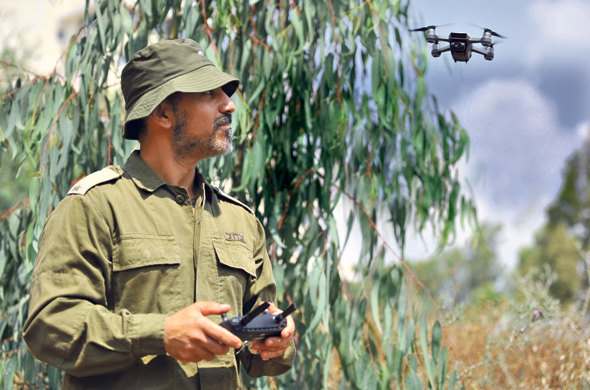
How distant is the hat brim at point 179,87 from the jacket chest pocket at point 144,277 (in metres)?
0.38

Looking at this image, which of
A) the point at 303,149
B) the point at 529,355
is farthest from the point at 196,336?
the point at 529,355

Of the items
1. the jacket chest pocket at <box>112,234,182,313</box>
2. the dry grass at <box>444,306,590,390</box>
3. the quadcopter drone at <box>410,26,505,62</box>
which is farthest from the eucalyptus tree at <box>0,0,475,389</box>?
the jacket chest pocket at <box>112,234,182,313</box>

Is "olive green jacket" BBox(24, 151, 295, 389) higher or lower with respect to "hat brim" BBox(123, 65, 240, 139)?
lower

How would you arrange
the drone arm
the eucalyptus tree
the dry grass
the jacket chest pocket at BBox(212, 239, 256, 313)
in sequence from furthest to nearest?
the dry grass, the eucalyptus tree, the drone arm, the jacket chest pocket at BBox(212, 239, 256, 313)

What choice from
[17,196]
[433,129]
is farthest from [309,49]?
[17,196]

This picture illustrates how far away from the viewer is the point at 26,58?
16.0m

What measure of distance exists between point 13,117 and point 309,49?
1.52 metres

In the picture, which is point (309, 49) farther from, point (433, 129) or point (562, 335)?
point (562, 335)

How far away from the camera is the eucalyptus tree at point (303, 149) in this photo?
3.57m

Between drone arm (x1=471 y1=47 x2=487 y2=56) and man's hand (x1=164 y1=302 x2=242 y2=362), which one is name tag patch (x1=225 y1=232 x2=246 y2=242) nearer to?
man's hand (x1=164 y1=302 x2=242 y2=362)

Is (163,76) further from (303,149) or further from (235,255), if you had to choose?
(303,149)

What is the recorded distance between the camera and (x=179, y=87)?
6.77ft

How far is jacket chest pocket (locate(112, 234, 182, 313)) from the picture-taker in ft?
6.16

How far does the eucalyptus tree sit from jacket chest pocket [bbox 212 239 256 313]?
1334 mm
